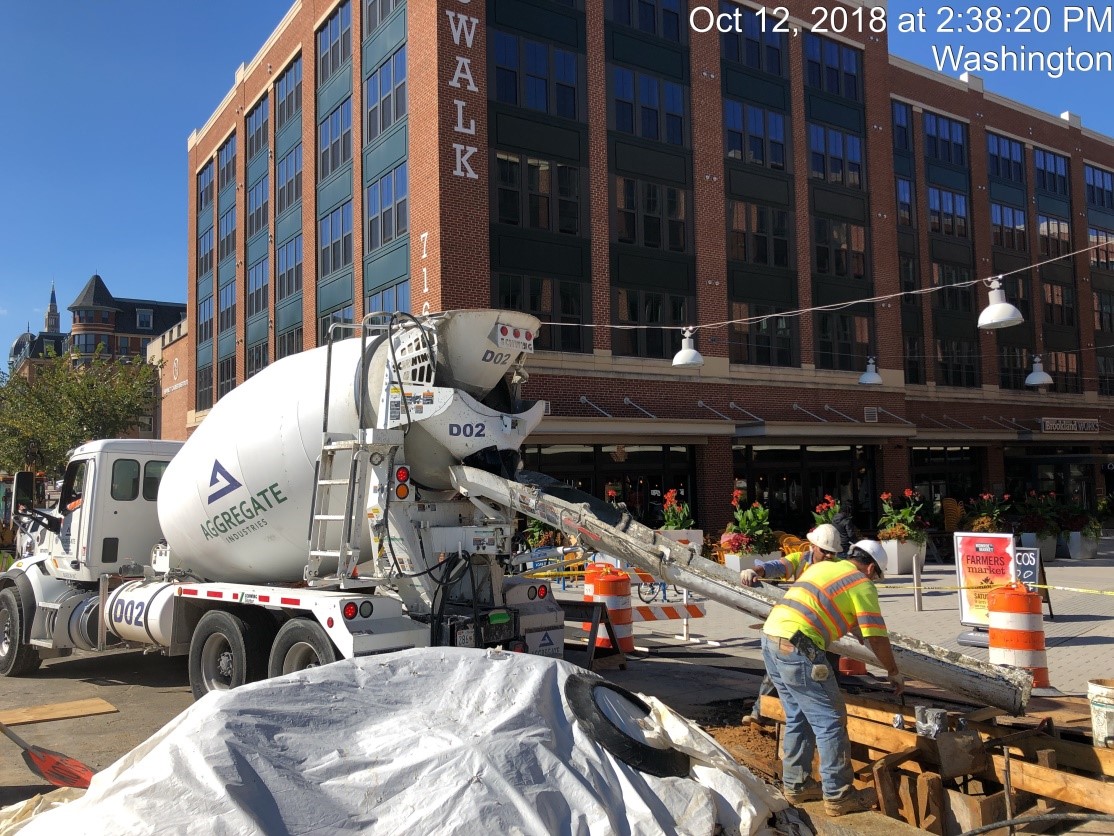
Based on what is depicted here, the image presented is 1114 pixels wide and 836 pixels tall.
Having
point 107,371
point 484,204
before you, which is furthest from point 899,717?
point 107,371

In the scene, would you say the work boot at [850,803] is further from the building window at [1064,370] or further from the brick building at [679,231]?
the building window at [1064,370]

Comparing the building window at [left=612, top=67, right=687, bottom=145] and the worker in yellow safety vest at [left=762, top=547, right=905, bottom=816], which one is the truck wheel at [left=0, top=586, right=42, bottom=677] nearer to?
the worker in yellow safety vest at [left=762, top=547, right=905, bottom=816]

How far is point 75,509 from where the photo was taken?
11047 millimetres

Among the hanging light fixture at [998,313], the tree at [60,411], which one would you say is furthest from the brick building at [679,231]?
the hanging light fixture at [998,313]

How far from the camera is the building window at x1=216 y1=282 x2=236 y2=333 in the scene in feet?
114

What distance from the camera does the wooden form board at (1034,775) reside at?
466 cm

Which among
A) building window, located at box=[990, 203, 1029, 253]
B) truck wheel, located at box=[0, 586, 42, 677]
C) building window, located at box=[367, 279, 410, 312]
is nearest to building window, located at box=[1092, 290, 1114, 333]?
building window, located at box=[990, 203, 1029, 253]

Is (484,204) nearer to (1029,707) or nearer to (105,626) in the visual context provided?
(105,626)

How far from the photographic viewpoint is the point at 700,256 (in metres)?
24.7

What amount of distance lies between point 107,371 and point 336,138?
17.5 meters

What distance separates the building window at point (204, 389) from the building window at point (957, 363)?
27.5 meters

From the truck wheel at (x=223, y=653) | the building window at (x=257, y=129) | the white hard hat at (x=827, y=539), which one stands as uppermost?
the building window at (x=257, y=129)

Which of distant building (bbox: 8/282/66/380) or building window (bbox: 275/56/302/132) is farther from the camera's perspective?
distant building (bbox: 8/282/66/380)

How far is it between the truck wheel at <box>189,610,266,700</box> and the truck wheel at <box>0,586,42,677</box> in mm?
3426
